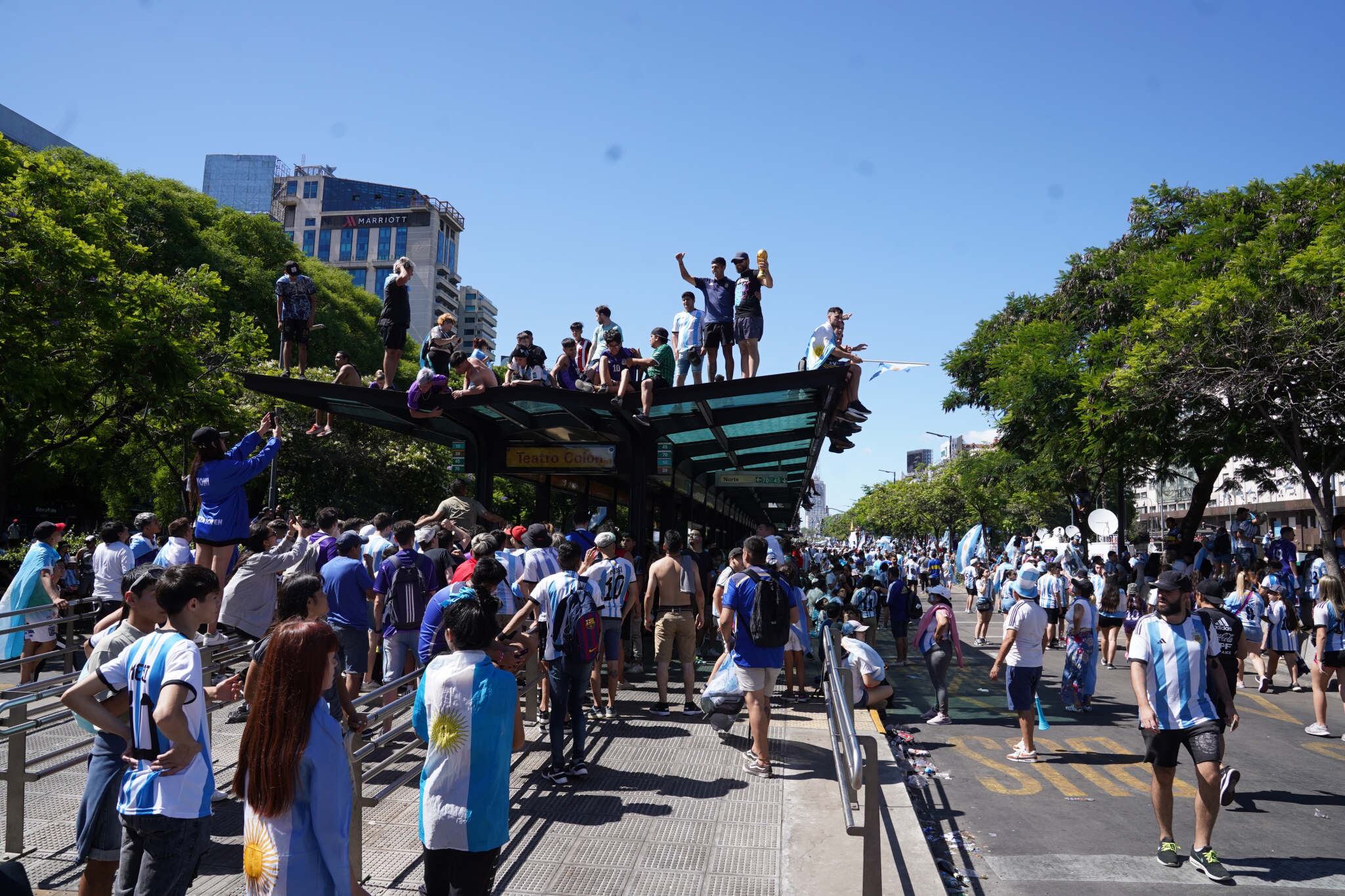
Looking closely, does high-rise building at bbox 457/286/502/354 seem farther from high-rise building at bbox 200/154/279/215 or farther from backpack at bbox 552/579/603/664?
backpack at bbox 552/579/603/664

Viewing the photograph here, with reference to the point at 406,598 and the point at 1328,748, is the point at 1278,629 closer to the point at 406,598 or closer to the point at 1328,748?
the point at 1328,748

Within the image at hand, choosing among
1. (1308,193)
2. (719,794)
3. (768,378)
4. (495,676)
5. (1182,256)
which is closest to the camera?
(495,676)

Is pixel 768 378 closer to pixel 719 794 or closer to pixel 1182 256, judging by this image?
pixel 719 794

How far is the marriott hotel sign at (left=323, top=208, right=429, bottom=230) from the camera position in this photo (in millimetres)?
109938

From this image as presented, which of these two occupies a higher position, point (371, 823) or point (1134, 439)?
point (1134, 439)

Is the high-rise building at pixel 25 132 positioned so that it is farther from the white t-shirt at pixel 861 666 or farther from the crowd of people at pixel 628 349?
the white t-shirt at pixel 861 666

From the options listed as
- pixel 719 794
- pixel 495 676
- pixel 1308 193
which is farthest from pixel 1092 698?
pixel 1308 193

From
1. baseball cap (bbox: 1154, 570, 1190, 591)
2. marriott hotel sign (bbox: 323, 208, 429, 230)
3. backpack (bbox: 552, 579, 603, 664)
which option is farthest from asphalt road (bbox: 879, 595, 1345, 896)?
marriott hotel sign (bbox: 323, 208, 429, 230)

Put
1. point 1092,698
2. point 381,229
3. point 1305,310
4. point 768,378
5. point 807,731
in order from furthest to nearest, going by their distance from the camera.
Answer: point 381,229
point 1305,310
point 1092,698
point 768,378
point 807,731

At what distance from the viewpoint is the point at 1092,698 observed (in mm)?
12430

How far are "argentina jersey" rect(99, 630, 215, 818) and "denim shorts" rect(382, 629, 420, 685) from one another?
12.9 feet

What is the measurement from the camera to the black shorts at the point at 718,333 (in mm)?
12383

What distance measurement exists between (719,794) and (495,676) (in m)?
3.37

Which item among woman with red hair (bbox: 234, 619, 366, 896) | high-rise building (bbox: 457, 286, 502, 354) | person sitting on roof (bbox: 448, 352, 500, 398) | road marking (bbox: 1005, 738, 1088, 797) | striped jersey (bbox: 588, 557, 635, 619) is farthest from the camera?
high-rise building (bbox: 457, 286, 502, 354)
